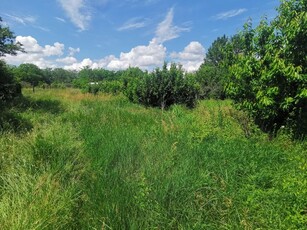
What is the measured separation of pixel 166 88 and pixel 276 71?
860 centimetres

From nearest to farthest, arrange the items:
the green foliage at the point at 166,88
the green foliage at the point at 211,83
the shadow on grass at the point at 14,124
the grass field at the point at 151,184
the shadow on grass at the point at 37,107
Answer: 1. the grass field at the point at 151,184
2. the shadow on grass at the point at 14,124
3. the shadow on grass at the point at 37,107
4. the green foliage at the point at 166,88
5. the green foliage at the point at 211,83

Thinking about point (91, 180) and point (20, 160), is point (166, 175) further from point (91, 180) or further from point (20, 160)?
point (20, 160)

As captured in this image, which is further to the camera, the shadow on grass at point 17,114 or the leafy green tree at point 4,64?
the leafy green tree at point 4,64

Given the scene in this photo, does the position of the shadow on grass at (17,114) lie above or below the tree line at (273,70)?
below

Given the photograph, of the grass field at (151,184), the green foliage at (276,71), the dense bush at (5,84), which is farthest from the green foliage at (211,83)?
the grass field at (151,184)

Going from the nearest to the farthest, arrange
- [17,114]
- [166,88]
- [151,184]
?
[151,184] < [17,114] < [166,88]

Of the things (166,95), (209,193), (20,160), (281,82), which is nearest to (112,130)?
(20,160)

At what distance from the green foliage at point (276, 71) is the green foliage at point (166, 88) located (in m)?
7.46

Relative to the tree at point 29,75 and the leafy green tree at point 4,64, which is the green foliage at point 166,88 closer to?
the leafy green tree at point 4,64

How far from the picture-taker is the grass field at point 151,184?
2.80m

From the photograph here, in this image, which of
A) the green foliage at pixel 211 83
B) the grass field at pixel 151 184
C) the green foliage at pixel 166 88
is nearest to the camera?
the grass field at pixel 151 184

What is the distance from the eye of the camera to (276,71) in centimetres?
520

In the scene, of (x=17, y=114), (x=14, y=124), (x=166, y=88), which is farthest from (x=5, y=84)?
(x=166, y=88)

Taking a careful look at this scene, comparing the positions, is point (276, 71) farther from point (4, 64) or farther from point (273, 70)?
point (4, 64)
